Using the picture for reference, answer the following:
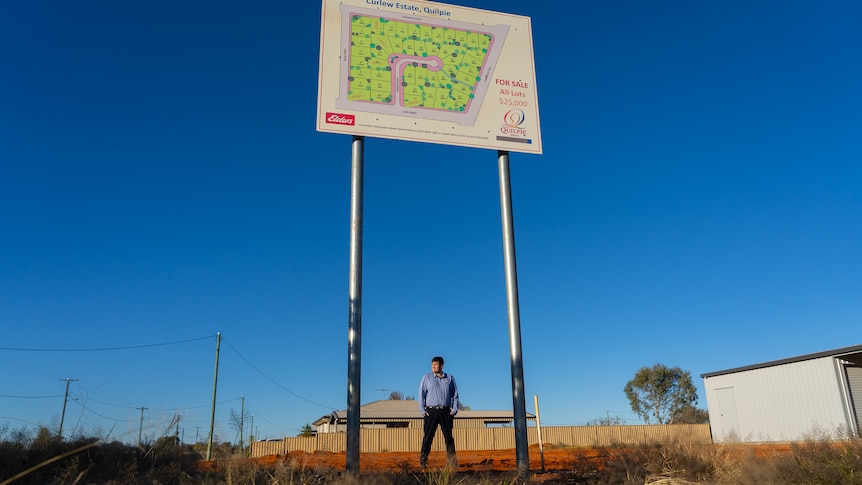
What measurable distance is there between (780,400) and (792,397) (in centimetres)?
64

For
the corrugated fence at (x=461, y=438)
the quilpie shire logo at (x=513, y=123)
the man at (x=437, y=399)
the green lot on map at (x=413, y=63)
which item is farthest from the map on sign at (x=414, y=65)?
the corrugated fence at (x=461, y=438)

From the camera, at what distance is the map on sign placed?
27.5 ft

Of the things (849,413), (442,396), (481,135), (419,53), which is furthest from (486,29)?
(849,413)

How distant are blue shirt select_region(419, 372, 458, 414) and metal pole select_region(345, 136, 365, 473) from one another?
96 cm

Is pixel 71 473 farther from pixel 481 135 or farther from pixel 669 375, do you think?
pixel 669 375

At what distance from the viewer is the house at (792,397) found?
66.5 feet

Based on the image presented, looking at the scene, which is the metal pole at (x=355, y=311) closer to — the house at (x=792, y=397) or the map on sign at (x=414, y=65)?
the map on sign at (x=414, y=65)

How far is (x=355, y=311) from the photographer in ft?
23.8

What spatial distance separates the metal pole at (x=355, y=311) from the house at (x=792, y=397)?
1671 centimetres

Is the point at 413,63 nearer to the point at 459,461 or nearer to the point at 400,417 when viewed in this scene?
the point at 459,461

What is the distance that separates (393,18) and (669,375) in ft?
193

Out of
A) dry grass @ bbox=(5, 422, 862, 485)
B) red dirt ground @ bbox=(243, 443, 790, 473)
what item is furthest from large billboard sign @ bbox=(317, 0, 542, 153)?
dry grass @ bbox=(5, 422, 862, 485)

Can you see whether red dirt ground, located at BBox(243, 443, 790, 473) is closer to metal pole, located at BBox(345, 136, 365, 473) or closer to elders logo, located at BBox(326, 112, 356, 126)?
metal pole, located at BBox(345, 136, 365, 473)

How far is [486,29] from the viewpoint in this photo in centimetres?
941
